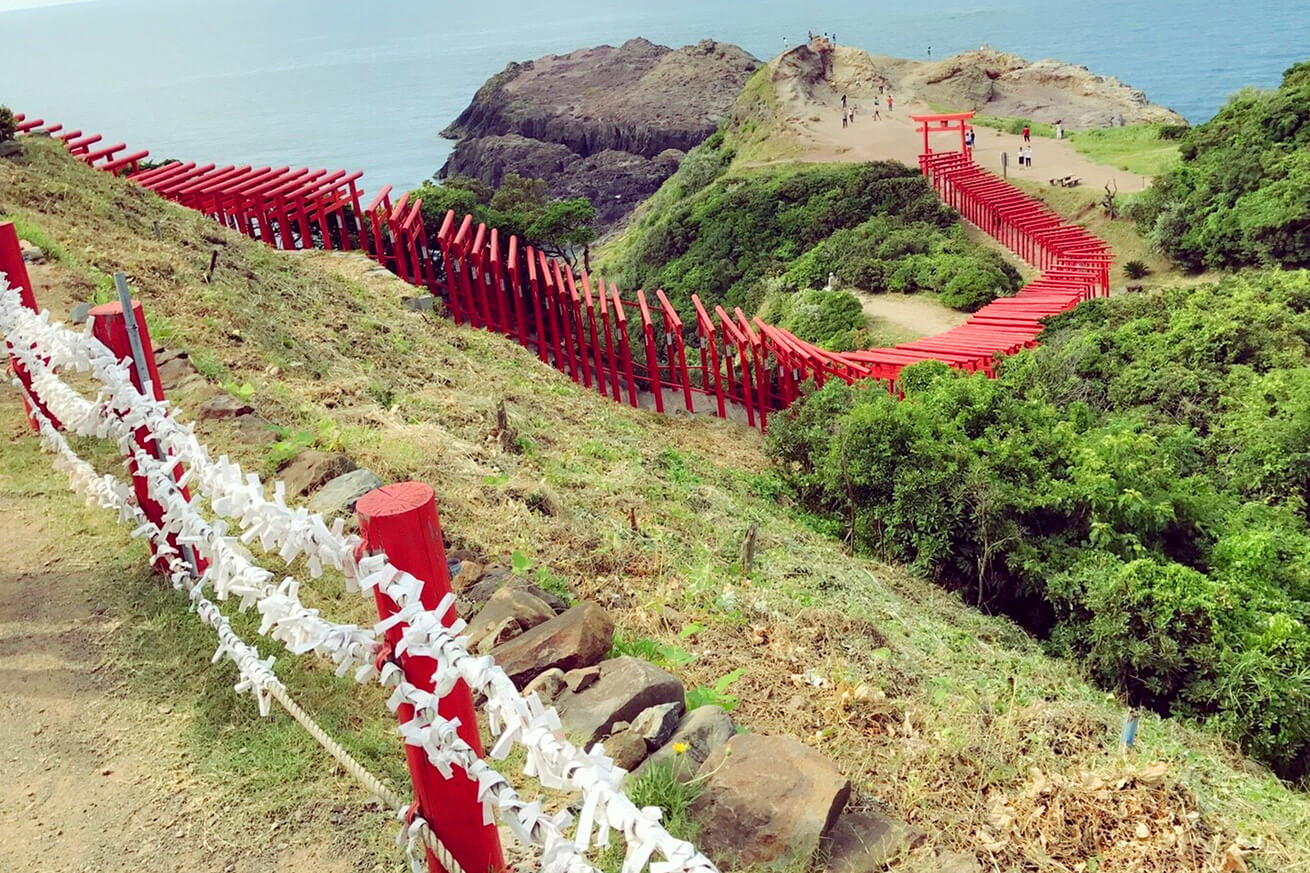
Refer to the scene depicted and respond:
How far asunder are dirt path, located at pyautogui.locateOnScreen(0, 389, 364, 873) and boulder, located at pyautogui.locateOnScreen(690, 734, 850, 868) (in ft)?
3.88

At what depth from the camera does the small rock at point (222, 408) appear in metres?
7.25

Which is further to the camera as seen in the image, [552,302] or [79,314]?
[552,302]

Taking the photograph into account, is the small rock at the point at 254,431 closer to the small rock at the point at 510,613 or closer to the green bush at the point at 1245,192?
the small rock at the point at 510,613

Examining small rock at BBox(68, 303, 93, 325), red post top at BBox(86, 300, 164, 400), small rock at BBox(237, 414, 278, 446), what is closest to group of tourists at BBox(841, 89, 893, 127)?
small rock at BBox(68, 303, 93, 325)

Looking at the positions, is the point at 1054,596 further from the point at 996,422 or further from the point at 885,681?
the point at 885,681

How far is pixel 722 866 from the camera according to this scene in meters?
3.74

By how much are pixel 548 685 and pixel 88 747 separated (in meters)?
1.93

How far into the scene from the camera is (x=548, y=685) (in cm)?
465

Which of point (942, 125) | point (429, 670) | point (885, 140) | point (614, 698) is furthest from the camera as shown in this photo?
point (885, 140)

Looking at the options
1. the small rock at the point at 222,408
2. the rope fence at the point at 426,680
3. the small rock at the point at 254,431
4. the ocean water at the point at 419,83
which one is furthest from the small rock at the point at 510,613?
the ocean water at the point at 419,83

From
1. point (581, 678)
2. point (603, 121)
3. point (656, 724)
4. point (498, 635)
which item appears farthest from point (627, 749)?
point (603, 121)

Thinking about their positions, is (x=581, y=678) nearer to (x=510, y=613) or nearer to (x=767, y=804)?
(x=510, y=613)

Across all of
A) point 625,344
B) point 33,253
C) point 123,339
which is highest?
point 123,339

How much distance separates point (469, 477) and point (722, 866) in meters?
4.38
